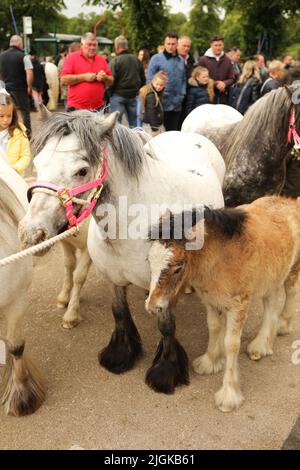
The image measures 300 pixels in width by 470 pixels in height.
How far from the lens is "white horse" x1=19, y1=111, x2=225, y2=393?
196 centimetres

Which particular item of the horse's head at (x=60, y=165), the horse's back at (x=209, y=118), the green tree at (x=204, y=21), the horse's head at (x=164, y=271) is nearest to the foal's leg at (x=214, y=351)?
the horse's head at (x=164, y=271)

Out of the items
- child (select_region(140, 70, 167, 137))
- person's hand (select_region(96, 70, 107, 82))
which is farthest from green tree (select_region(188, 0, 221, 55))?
person's hand (select_region(96, 70, 107, 82))

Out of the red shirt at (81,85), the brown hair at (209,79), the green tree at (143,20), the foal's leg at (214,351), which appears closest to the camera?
the foal's leg at (214,351)

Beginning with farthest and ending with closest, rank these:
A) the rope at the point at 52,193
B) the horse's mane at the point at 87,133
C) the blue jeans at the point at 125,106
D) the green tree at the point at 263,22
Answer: the green tree at the point at 263,22 → the blue jeans at the point at 125,106 → the horse's mane at the point at 87,133 → the rope at the point at 52,193

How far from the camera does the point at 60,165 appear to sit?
196cm

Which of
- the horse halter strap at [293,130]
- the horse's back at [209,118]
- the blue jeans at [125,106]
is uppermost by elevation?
the horse halter strap at [293,130]

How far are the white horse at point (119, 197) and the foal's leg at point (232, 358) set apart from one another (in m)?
0.32

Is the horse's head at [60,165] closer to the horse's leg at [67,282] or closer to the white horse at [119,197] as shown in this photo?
the white horse at [119,197]

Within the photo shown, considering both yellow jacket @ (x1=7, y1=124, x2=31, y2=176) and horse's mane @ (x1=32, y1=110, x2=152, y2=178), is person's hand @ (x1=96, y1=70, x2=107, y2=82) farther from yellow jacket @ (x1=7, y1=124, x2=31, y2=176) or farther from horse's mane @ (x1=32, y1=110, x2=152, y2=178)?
horse's mane @ (x1=32, y1=110, x2=152, y2=178)

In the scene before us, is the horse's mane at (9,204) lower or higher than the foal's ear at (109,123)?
lower

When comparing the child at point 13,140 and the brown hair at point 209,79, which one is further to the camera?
the brown hair at point 209,79

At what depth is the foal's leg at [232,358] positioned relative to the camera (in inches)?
104

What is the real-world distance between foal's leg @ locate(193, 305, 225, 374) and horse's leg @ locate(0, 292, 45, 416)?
112 centimetres

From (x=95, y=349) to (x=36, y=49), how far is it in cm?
2815
